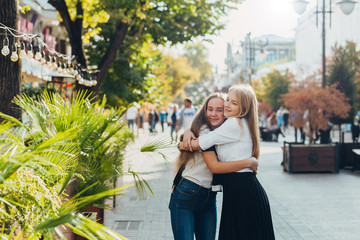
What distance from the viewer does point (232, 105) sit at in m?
3.99

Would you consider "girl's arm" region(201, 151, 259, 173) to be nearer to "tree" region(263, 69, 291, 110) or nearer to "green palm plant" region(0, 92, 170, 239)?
"green palm plant" region(0, 92, 170, 239)

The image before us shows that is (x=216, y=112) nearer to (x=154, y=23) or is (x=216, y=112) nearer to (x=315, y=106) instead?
(x=315, y=106)

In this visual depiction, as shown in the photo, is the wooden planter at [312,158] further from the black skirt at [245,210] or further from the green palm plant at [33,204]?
the green palm plant at [33,204]

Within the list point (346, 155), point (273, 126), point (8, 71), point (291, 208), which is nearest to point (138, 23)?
point (346, 155)

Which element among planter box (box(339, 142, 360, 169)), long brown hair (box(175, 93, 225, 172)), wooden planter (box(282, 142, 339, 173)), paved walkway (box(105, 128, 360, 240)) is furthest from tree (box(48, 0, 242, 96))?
long brown hair (box(175, 93, 225, 172))

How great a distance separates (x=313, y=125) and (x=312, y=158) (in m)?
1.27

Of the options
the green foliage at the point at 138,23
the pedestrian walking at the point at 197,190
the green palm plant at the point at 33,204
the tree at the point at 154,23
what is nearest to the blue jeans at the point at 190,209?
the pedestrian walking at the point at 197,190

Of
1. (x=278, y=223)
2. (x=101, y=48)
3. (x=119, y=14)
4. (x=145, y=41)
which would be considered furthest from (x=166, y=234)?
(x=101, y=48)

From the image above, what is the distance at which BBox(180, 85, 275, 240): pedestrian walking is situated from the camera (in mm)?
3877

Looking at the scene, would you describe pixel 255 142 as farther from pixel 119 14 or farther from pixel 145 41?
pixel 145 41

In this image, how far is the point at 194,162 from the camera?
4168 mm

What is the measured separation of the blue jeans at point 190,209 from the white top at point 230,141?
319 millimetres

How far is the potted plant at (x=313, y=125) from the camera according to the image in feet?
44.3

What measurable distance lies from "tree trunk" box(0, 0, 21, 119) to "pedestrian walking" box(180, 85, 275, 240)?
13.1ft
